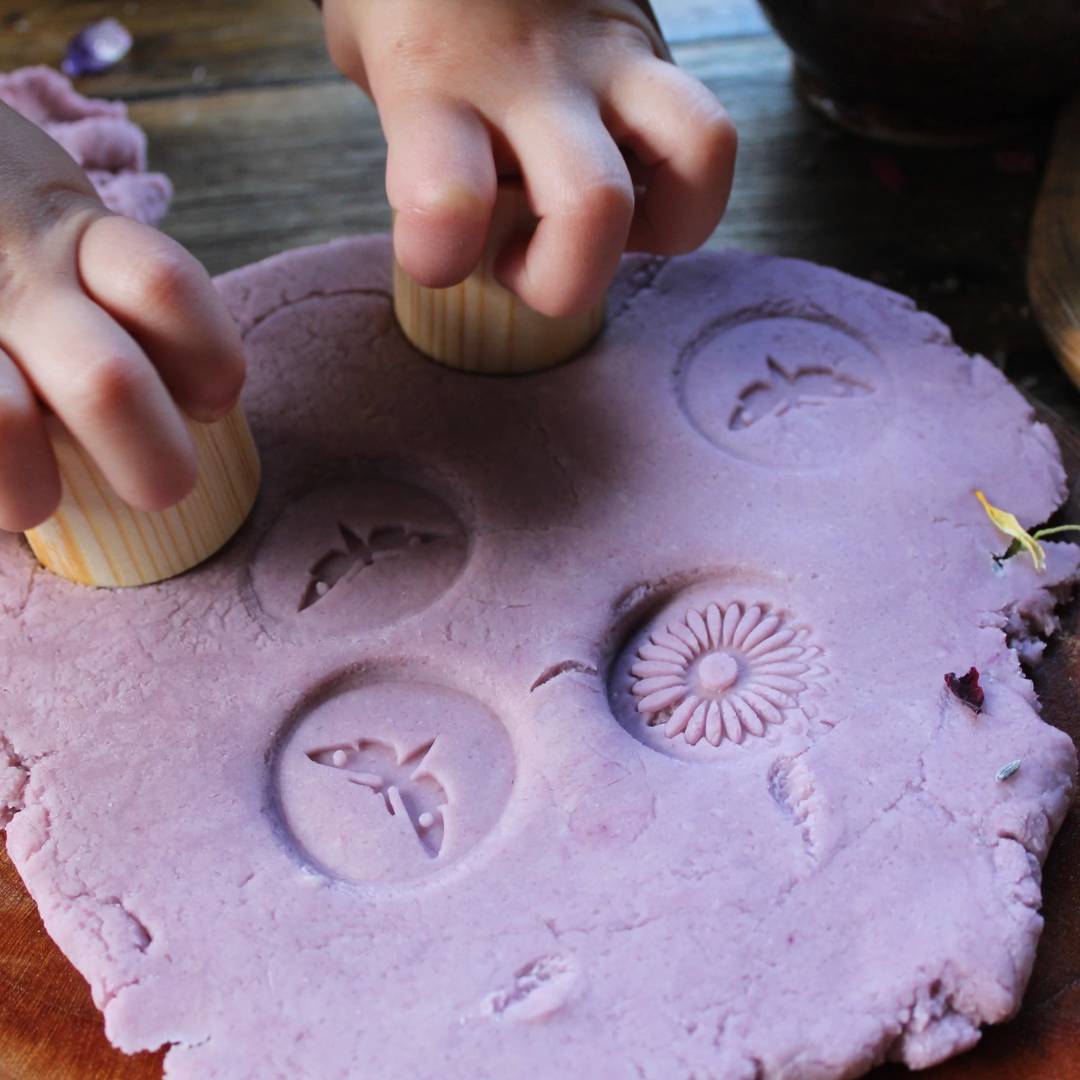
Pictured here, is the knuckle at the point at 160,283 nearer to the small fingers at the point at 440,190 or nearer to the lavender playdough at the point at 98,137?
the small fingers at the point at 440,190

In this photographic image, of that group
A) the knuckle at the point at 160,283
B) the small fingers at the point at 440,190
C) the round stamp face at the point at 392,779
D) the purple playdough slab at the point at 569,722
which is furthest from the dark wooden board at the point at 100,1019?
the small fingers at the point at 440,190

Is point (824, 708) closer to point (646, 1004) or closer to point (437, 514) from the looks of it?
point (646, 1004)

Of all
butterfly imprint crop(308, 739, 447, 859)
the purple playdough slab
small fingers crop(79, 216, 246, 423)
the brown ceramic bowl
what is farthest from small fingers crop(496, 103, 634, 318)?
the brown ceramic bowl

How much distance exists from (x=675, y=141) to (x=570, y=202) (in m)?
0.13

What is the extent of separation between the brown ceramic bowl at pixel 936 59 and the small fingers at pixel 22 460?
0.99 metres

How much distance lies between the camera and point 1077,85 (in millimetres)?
1465

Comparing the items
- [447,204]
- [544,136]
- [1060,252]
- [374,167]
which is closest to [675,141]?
[544,136]

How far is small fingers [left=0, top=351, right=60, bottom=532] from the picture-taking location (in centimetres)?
78

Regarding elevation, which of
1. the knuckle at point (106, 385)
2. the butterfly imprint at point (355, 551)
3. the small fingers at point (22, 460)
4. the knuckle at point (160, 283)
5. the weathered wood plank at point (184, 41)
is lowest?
the butterfly imprint at point (355, 551)

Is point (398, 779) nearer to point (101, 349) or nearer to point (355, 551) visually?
point (355, 551)

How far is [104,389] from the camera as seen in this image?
78 centimetres

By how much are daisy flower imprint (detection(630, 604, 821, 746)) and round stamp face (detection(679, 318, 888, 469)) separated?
0.18 metres

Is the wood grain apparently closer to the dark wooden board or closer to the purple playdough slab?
the purple playdough slab

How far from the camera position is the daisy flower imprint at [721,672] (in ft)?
3.00
